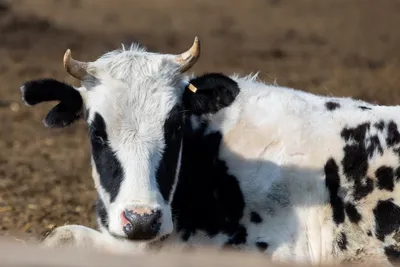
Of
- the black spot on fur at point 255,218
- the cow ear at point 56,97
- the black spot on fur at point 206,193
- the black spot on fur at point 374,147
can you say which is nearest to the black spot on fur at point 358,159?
the black spot on fur at point 374,147

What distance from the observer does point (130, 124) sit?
22.1 feet

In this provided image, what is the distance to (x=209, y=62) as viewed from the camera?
2091cm

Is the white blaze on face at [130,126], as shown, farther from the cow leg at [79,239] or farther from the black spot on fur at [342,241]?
the black spot on fur at [342,241]

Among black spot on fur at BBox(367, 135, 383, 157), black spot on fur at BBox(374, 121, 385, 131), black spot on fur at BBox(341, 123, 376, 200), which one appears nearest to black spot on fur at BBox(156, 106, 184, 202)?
black spot on fur at BBox(341, 123, 376, 200)

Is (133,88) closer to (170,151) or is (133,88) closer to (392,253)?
(170,151)

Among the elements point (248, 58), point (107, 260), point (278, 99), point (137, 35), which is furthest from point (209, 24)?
point (107, 260)

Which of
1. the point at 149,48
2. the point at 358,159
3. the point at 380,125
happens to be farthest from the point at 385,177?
the point at 149,48

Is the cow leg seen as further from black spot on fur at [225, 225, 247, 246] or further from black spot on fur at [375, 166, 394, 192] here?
black spot on fur at [375, 166, 394, 192]

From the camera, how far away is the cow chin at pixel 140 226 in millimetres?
6253

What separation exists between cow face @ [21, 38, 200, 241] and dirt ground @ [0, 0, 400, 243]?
2144 mm

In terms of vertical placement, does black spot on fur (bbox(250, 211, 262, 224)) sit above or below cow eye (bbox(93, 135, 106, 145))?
below

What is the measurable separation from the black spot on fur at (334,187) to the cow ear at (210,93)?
2.73 feet

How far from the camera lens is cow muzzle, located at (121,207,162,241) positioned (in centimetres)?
621

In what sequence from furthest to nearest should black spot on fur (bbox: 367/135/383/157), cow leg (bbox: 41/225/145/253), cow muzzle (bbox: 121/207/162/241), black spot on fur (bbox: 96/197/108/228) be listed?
black spot on fur (bbox: 367/135/383/157), cow leg (bbox: 41/225/145/253), black spot on fur (bbox: 96/197/108/228), cow muzzle (bbox: 121/207/162/241)
